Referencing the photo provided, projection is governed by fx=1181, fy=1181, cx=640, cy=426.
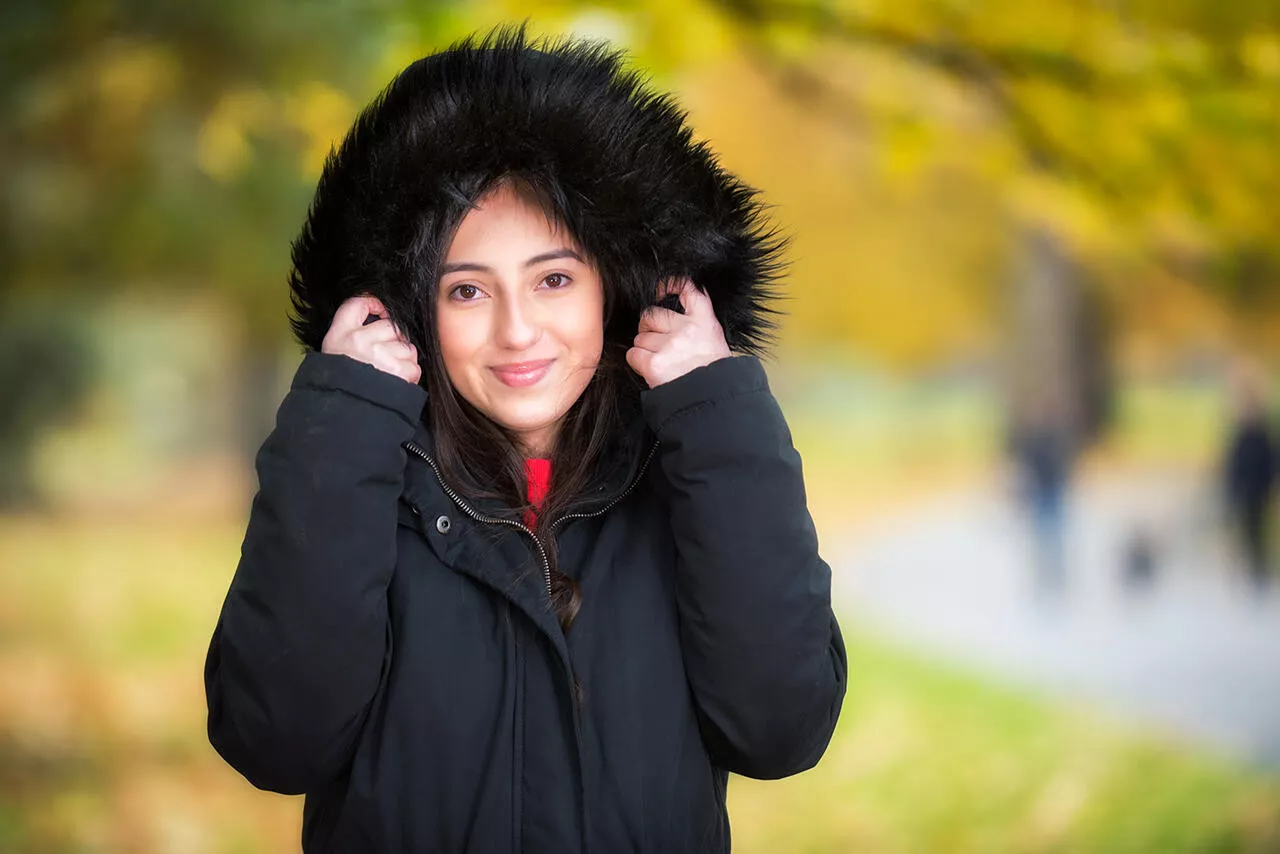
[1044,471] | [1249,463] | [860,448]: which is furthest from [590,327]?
[1249,463]

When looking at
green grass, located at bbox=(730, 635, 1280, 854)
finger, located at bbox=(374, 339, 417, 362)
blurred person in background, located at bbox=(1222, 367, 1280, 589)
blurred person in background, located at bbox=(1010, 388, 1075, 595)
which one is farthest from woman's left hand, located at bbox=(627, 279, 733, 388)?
blurred person in background, located at bbox=(1222, 367, 1280, 589)

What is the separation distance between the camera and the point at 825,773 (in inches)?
134

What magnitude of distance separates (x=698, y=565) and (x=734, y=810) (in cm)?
244

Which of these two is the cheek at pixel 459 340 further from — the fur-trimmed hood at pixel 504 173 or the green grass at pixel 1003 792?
the green grass at pixel 1003 792

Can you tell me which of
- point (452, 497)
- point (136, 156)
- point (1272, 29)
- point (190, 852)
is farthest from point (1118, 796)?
point (136, 156)

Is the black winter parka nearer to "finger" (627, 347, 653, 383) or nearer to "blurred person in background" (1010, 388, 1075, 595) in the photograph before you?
"finger" (627, 347, 653, 383)

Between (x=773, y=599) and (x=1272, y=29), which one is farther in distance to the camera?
(x=1272, y=29)

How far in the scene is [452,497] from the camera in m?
1.20

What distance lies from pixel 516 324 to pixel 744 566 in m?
0.34

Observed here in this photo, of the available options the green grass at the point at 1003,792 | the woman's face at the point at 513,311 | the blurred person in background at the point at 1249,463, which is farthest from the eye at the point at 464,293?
the blurred person in background at the point at 1249,463

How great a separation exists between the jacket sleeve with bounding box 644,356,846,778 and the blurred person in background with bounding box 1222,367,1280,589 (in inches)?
110

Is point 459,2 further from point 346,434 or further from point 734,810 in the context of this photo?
point 734,810

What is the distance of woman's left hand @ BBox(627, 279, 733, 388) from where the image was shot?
1.19 metres

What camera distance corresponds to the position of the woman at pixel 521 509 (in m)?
1.09
